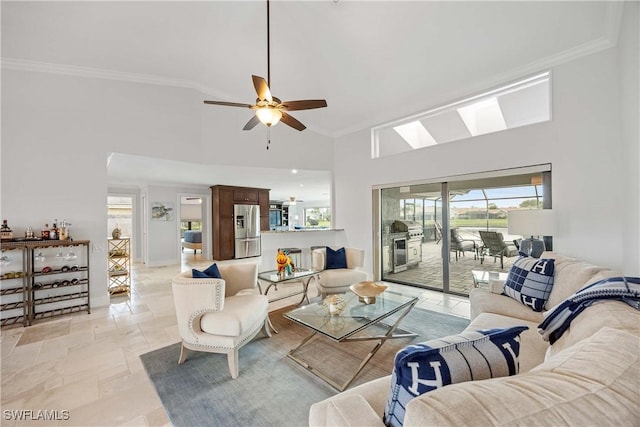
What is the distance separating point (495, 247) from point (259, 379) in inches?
147

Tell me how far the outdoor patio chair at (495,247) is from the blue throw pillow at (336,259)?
2.16 meters

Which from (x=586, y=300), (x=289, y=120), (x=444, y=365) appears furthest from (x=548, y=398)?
(x=289, y=120)

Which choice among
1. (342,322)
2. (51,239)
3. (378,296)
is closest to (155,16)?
(51,239)

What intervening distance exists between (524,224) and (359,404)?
289 cm

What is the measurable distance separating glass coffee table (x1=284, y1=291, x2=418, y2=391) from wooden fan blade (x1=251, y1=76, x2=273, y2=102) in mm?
2020

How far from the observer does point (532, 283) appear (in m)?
2.24

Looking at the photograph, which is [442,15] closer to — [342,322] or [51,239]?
[342,322]

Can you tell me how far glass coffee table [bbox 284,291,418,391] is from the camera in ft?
6.69

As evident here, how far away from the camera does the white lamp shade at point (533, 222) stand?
108 inches

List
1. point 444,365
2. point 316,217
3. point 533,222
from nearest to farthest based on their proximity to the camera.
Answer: point 444,365, point 533,222, point 316,217

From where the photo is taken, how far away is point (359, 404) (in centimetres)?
94

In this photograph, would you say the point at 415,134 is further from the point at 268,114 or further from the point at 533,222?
the point at 268,114

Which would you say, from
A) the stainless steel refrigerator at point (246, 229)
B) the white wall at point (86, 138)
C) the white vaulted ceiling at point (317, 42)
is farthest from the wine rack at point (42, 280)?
the stainless steel refrigerator at point (246, 229)

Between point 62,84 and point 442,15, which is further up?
point 442,15
